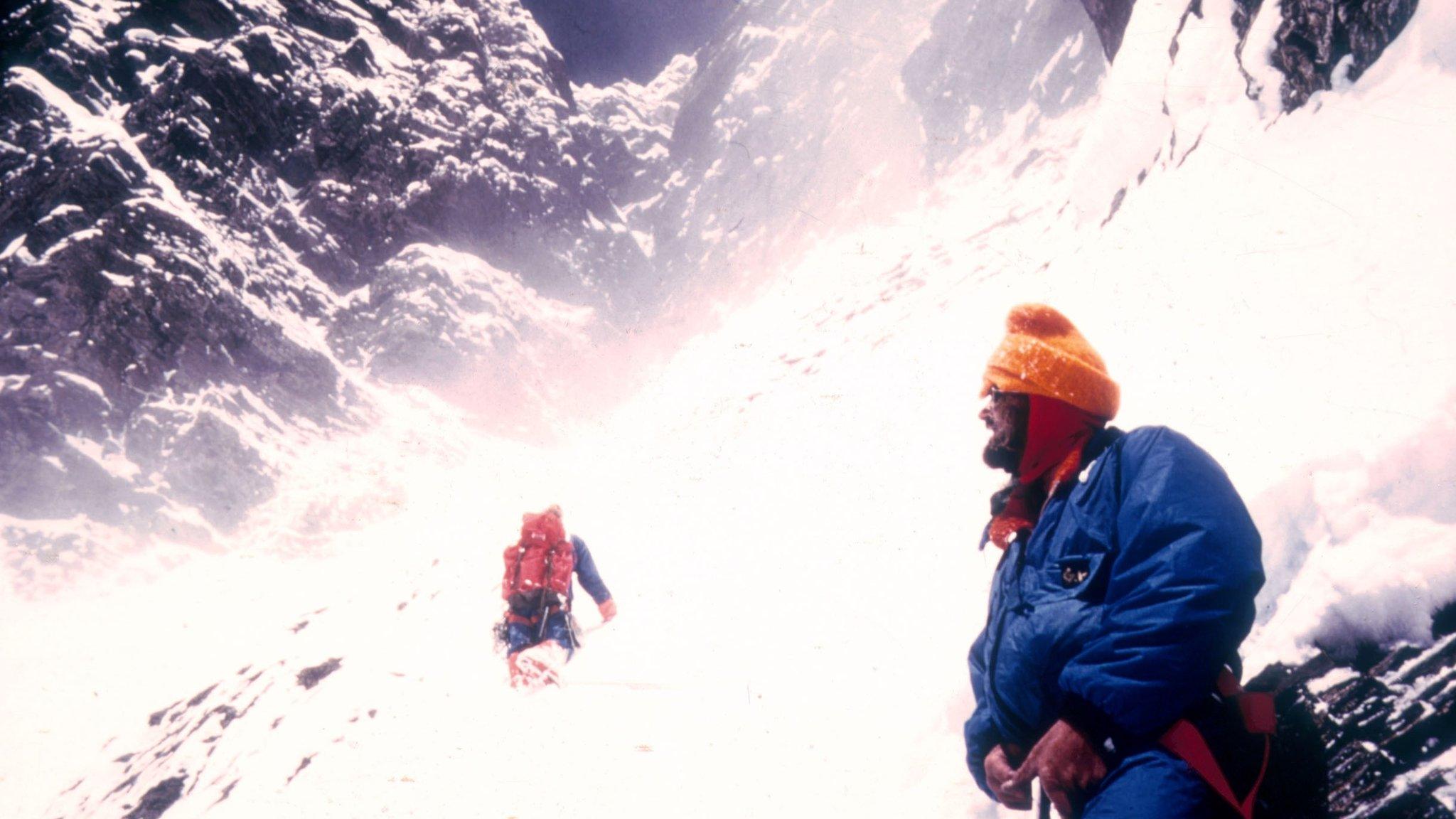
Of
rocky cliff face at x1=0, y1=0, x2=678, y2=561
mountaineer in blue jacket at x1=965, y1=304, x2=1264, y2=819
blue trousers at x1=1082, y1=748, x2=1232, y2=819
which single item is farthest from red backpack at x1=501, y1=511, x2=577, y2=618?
rocky cliff face at x1=0, y1=0, x2=678, y2=561

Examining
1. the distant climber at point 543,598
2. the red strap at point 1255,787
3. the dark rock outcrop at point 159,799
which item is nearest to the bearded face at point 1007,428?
the red strap at point 1255,787

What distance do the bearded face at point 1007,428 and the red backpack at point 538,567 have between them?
513cm

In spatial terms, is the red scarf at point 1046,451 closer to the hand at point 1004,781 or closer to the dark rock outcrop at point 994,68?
the hand at point 1004,781

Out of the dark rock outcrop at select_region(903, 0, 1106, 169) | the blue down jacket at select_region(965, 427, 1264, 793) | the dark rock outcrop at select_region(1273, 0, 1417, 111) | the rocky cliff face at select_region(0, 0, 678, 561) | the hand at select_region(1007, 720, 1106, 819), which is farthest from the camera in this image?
the dark rock outcrop at select_region(903, 0, 1106, 169)

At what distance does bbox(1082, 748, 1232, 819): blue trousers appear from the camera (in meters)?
1.47

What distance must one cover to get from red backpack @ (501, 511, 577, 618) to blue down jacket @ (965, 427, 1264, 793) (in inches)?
197

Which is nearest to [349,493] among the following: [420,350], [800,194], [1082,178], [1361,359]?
[420,350]

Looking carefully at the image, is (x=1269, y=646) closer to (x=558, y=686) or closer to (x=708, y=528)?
(x=558, y=686)

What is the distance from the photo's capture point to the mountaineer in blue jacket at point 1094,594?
4.83 feet

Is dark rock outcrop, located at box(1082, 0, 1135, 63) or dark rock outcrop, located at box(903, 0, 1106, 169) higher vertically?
dark rock outcrop, located at box(903, 0, 1106, 169)

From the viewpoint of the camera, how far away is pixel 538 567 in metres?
6.28

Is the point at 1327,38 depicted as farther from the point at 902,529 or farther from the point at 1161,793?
the point at 1161,793

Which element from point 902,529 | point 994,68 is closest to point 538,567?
point 902,529

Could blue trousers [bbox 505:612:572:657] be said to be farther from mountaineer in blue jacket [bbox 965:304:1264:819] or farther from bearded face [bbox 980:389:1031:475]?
bearded face [bbox 980:389:1031:475]
